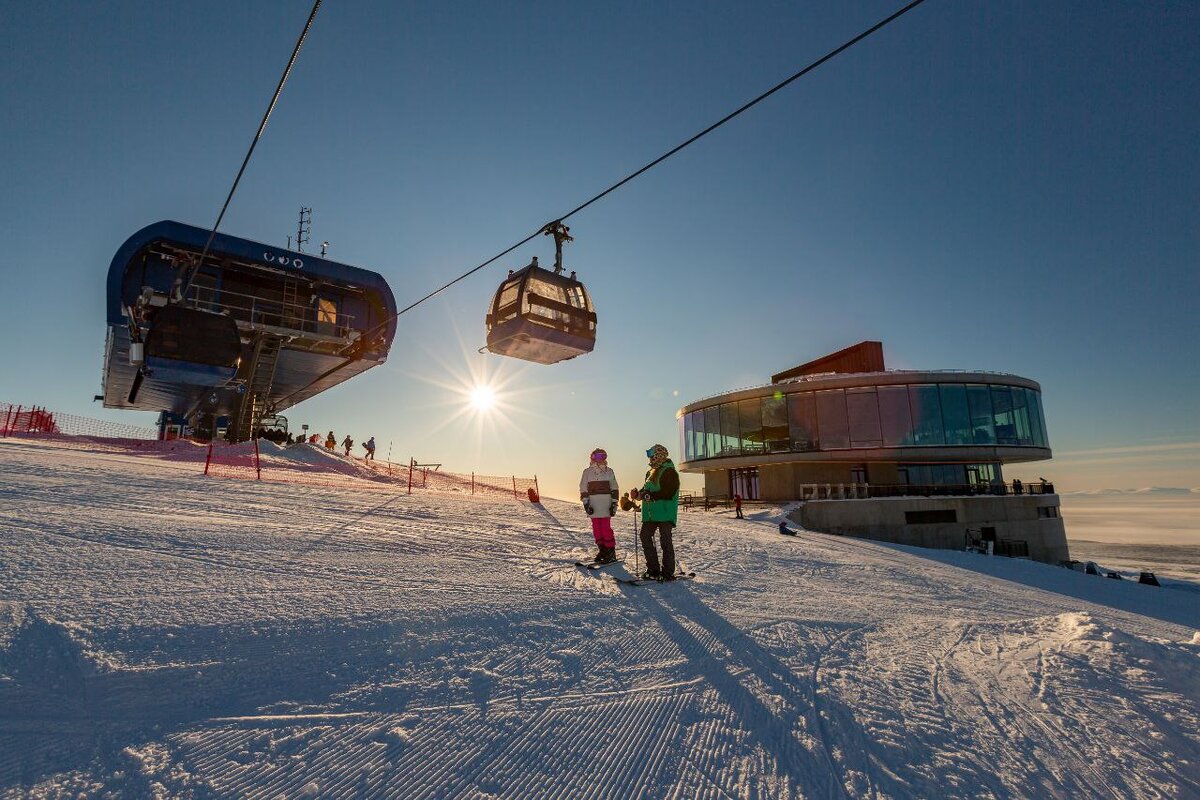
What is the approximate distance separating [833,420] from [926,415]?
223 inches

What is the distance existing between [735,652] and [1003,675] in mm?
1959

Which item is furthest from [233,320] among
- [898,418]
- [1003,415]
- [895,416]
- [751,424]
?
[1003,415]

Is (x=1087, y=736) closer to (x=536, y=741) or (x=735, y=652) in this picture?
(x=735, y=652)

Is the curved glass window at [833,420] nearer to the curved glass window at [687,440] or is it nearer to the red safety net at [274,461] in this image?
the curved glass window at [687,440]

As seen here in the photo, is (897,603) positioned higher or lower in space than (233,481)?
lower

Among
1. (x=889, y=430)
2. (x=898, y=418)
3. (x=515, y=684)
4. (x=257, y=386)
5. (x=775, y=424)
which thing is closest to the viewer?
(x=515, y=684)

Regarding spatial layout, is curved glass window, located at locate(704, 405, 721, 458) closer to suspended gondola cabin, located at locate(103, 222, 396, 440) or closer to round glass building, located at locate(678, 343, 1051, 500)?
round glass building, located at locate(678, 343, 1051, 500)

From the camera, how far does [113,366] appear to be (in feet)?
106

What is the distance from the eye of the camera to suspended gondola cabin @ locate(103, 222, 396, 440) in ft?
72.3

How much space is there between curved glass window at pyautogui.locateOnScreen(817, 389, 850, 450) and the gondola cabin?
1017 inches

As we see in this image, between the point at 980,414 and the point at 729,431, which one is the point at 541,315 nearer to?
the point at 729,431

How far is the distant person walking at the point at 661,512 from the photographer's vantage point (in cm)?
704

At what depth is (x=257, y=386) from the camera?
31.9m

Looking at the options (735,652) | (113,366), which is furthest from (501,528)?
(113,366)
